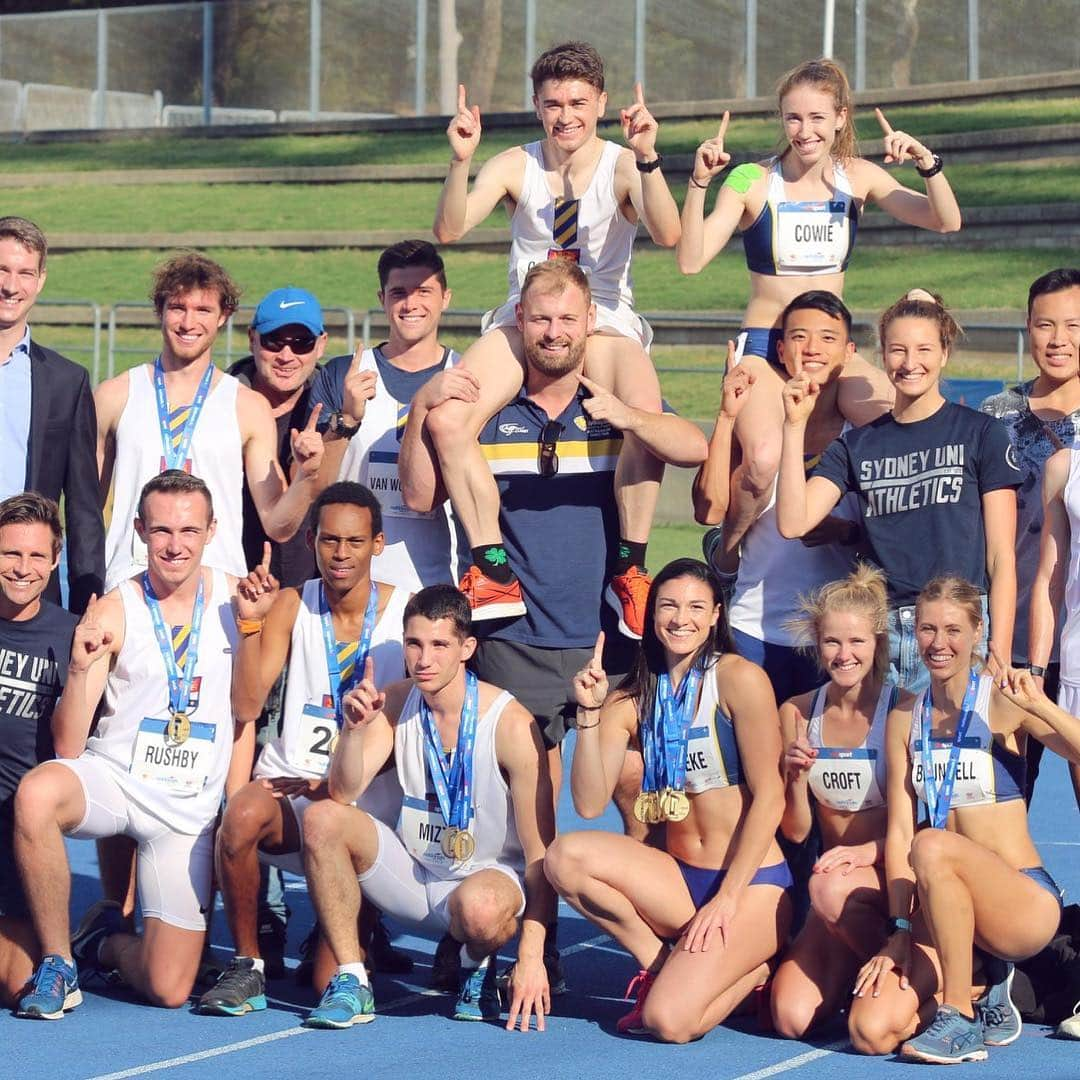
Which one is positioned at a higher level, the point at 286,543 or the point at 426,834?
the point at 286,543

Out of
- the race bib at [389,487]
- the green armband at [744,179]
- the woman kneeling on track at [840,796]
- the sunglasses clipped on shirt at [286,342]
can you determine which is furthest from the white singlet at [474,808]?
the green armband at [744,179]

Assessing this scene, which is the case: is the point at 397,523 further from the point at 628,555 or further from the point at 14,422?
the point at 14,422

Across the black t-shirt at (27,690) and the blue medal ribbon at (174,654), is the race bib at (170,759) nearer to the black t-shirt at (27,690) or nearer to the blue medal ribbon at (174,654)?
the blue medal ribbon at (174,654)

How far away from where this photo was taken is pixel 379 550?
6.92 meters

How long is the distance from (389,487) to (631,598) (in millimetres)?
1111

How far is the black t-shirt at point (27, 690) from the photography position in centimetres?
672

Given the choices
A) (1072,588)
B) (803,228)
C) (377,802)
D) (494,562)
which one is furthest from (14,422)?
(1072,588)

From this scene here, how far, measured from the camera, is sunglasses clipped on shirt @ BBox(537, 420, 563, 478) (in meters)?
7.20

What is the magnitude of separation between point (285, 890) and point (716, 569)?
2589mm

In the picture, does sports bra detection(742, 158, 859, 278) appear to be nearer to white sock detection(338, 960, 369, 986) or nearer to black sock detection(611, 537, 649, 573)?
black sock detection(611, 537, 649, 573)

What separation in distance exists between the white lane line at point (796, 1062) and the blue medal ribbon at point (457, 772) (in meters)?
1.33

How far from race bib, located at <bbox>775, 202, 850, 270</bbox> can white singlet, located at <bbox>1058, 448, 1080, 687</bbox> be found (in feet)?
4.92

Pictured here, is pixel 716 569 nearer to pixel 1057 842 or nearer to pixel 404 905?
pixel 404 905

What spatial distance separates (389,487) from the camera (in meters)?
7.55
